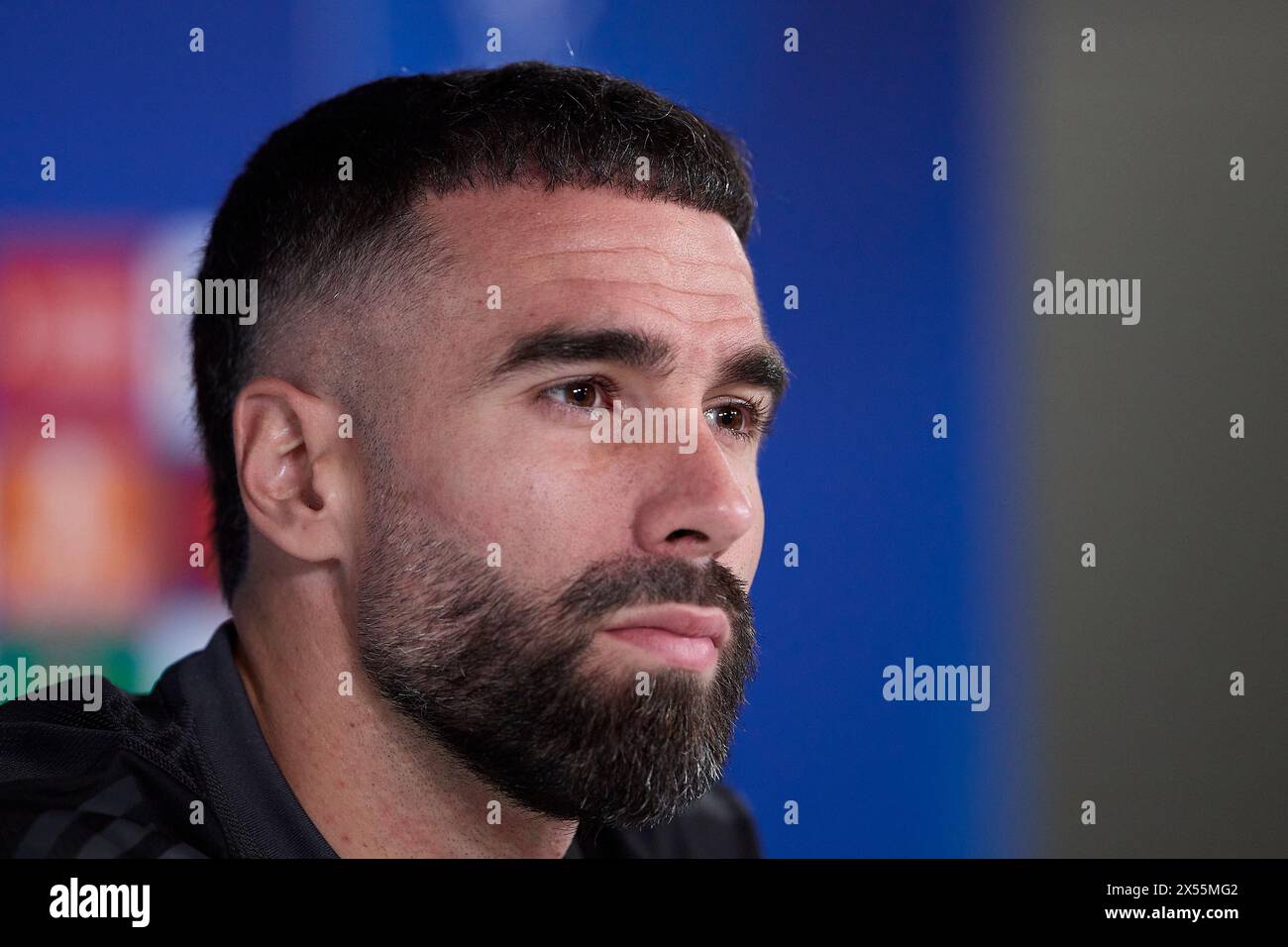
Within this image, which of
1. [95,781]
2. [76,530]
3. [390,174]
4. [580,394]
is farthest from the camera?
[76,530]

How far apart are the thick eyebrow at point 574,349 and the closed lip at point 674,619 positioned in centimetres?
30

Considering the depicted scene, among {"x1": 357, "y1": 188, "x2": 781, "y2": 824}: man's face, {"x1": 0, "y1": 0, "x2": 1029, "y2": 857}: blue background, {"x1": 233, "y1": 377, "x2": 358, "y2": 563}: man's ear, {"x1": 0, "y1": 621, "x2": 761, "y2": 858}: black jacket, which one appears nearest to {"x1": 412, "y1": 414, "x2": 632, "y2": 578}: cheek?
{"x1": 357, "y1": 188, "x2": 781, "y2": 824}: man's face

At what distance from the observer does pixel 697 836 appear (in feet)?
6.57

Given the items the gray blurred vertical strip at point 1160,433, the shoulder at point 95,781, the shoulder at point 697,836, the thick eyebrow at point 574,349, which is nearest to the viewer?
the shoulder at point 95,781

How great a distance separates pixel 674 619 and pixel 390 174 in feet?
2.29

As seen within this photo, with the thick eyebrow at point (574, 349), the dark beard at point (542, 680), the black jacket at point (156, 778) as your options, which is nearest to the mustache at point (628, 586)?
the dark beard at point (542, 680)

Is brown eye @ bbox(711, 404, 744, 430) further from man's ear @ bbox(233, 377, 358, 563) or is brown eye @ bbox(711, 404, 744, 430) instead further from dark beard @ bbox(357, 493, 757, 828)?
man's ear @ bbox(233, 377, 358, 563)

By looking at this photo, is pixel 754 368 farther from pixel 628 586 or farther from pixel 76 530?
pixel 76 530

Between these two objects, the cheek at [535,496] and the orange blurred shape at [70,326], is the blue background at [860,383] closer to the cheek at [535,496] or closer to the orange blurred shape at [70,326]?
the orange blurred shape at [70,326]

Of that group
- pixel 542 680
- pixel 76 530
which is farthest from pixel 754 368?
pixel 76 530

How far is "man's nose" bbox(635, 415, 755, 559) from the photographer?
133 centimetres

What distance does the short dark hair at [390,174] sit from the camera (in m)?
1.49
